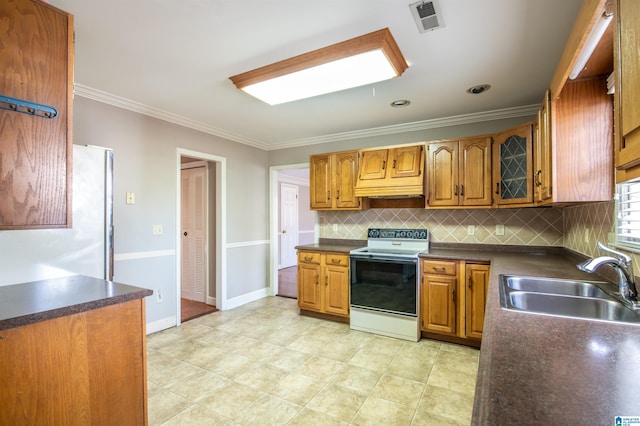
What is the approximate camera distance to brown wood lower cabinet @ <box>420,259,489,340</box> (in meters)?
2.80

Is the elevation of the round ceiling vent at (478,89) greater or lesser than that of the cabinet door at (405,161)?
greater

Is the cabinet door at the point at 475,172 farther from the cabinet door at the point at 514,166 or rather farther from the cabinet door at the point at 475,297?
the cabinet door at the point at 475,297

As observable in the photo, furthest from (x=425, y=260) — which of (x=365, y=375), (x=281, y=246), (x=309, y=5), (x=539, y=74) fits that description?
(x=281, y=246)

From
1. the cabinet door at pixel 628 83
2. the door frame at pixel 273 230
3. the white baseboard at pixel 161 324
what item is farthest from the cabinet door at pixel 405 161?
the white baseboard at pixel 161 324

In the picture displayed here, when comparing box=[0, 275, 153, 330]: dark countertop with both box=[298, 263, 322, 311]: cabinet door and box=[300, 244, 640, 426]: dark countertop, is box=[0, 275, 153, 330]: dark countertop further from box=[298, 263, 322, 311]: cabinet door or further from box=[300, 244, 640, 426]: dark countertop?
box=[298, 263, 322, 311]: cabinet door

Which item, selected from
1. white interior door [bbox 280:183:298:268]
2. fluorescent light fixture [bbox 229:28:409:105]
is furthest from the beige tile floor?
white interior door [bbox 280:183:298:268]

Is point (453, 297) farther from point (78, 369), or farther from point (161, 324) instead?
point (161, 324)

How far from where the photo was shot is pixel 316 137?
4.38 meters

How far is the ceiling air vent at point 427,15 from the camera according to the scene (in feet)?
5.42

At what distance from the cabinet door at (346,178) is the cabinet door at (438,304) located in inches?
49.8

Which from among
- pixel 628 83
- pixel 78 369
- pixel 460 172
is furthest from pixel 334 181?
pixel 628 83

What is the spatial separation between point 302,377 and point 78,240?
1874mm

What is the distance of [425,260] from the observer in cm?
304

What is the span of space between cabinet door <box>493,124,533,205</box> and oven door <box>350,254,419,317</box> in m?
1.10
